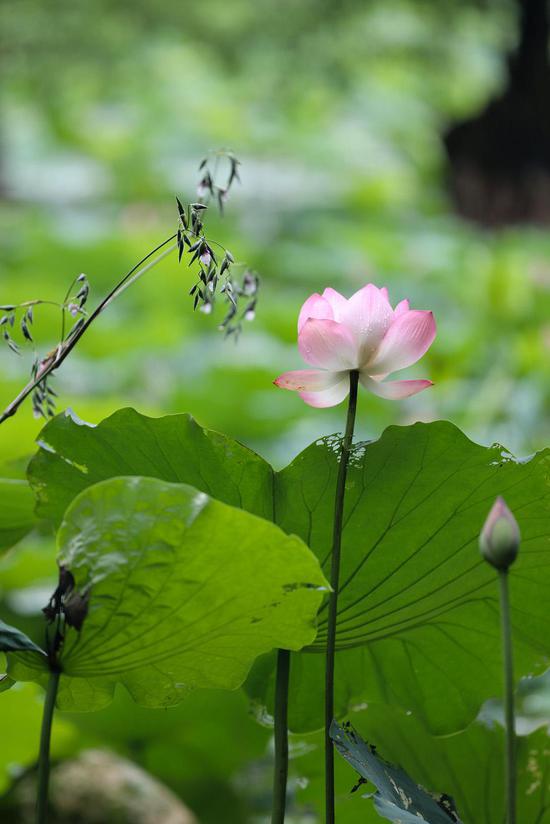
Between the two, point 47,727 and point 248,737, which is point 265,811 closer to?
point 248,737

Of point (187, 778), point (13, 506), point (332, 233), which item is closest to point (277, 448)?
point (187, 778)

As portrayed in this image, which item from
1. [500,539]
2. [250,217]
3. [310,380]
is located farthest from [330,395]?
[250,217]

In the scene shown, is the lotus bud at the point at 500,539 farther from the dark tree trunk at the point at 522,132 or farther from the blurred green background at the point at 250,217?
the dark tree trunk at the point at 522,132

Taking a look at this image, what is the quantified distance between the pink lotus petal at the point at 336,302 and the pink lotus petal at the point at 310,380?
0.02 m

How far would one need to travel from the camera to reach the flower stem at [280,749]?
0.40m

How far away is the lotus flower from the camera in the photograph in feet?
1.28

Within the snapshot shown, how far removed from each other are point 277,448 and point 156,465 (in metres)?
1.46

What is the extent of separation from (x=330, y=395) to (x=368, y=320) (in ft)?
0.13

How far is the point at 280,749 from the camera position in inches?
16.0

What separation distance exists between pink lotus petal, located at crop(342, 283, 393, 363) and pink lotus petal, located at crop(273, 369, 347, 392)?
2 centimetres

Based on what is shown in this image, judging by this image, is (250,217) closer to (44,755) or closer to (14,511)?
(14,511)

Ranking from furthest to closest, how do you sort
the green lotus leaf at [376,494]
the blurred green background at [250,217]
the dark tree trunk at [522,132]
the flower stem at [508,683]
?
the dark tree trunk at [522,132]
the blurred green background at [250,217]
the green lotus leaf at [376,494]
the flower stem at [508,683]

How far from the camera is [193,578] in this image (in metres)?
0.37

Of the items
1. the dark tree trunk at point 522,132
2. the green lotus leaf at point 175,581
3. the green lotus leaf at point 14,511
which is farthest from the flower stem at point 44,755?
the dark tree trunk at point 522,132
